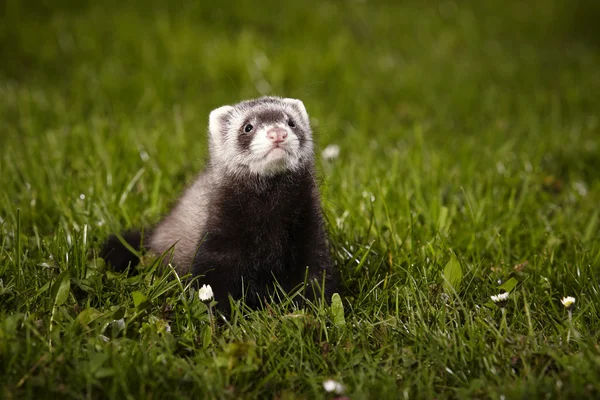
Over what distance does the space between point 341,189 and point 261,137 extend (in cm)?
185

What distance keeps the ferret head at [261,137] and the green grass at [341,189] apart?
45cm

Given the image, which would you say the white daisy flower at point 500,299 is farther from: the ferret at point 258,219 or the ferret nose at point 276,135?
the ferret nose at point 276,135

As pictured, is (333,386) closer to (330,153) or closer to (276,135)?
(276,135)

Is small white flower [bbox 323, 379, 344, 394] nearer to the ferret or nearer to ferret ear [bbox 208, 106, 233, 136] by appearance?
the ferret

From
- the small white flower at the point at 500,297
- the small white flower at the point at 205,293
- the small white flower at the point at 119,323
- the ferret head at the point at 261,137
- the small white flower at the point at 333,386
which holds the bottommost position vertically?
the small white flower at the point at 333,386

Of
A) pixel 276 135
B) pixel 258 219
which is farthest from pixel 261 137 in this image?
pixel 258 219

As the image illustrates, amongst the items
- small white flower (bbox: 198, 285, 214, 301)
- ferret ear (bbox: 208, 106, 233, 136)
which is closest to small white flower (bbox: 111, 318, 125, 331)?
small white flower (bbox: 198, 285, 214, 301)

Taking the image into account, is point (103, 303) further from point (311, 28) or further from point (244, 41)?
point (311, 28)

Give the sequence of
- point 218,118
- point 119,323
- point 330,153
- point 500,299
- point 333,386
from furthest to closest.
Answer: point 330,153, point 218,118, point 500,299, point 119,323, point 333,386

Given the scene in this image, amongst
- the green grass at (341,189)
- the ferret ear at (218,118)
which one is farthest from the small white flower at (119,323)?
the ferret ear at (218,118)

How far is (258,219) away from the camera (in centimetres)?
366

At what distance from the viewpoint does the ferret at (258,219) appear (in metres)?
3.60

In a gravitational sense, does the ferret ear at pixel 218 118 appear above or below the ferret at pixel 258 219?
above

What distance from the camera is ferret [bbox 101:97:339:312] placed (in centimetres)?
360
